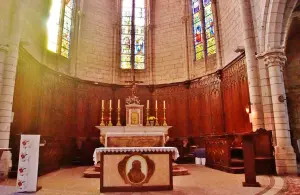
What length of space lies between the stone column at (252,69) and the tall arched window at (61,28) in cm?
814

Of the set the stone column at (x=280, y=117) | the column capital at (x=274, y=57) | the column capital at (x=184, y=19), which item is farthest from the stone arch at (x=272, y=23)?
the column capital at (x=184, y=19)

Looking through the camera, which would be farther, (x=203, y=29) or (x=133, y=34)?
(x=133, y=34)

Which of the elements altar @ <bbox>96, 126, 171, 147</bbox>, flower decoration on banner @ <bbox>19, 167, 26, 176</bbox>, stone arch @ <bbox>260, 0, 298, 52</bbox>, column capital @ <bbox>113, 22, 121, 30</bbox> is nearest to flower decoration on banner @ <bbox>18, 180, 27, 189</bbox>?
flower decoration on banner @ <bbox>19, 167, 26, 176</bbox>

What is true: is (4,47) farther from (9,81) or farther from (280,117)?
(280,117)

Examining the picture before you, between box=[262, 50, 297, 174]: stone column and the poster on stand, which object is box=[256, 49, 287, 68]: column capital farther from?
the poster on stand

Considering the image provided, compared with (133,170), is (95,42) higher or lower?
higher

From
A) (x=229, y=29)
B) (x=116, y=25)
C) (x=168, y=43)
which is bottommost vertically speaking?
(x=229, y=29)

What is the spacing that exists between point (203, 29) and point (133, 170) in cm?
950

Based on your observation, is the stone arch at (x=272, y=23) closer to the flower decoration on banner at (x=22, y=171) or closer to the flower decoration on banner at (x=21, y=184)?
the flower decoration on banner at (x=22, y=171)

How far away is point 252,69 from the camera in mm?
8109

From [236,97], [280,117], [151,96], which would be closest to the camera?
[280,117]

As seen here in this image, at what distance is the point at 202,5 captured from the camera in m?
12.6

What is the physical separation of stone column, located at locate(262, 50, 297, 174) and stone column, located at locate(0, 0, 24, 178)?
25.7ft

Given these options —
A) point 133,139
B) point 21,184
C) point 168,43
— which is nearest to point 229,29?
point 168,43
